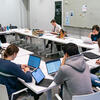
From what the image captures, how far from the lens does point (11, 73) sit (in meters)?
2.10

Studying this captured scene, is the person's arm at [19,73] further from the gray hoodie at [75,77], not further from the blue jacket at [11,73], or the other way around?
the gray hoodie at [75,77]

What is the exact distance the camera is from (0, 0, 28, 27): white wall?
8.82 metres

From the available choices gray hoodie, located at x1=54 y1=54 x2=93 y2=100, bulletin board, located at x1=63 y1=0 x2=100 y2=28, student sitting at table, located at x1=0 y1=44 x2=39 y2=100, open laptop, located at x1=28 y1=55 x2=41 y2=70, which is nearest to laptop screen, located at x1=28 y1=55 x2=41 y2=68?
open laptop, located at x1=28 y1=55 x2=41 y2=70

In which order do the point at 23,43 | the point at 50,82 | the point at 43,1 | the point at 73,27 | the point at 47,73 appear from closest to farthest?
the point at 50,82 → the point at 47,73 → the point at 73,27 → the point at 23,43 → the point at 43,1

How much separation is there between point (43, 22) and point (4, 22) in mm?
2180

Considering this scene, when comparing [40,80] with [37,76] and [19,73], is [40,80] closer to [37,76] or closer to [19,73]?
[37,76]

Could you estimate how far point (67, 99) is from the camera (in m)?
1.99

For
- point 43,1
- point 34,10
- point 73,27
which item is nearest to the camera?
point 73,27

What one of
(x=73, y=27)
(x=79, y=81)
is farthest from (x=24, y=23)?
(x=79, y=81)

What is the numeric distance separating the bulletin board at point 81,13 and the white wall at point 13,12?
11.2 feet

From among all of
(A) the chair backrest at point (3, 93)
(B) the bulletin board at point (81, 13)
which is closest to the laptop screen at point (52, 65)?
(A) the chair backrest at point (3, 93)

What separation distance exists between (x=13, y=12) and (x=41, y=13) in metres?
1.68

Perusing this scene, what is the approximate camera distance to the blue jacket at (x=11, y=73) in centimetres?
208

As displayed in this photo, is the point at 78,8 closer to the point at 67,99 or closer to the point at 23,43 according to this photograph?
the point at 23,43
